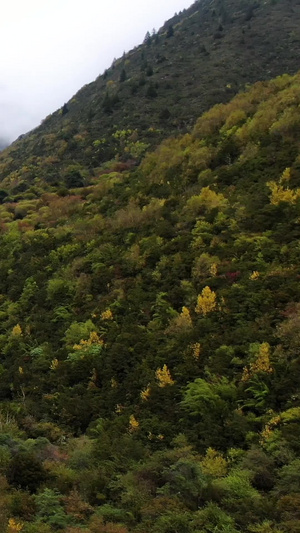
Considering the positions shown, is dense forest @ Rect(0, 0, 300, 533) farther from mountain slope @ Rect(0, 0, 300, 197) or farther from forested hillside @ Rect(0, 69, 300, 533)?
mountain slope @ Rect(0, 0, 300, 197)

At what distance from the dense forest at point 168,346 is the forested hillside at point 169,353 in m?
0.04

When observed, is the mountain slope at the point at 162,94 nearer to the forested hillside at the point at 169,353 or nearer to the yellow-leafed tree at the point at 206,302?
the forested hillside at the point at 169,353

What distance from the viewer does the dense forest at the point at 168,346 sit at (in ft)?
24.7

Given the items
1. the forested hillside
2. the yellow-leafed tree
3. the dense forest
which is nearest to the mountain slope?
the dense forest

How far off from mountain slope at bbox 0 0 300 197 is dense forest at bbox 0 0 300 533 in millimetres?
16094

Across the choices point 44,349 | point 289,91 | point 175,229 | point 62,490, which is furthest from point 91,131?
point 62,490

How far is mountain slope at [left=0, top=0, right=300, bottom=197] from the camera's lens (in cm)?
4122

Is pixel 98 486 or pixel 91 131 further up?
pixel 91 131

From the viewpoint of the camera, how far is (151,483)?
8.08 m

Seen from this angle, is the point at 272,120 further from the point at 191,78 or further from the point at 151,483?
the point at 191,78

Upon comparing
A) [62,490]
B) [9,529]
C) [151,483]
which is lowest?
[151,483]

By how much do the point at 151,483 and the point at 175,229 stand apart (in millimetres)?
11119

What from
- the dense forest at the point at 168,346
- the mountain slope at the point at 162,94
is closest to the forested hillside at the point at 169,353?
the dense forest at the point at 168,346

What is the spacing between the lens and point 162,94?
1959 inches
